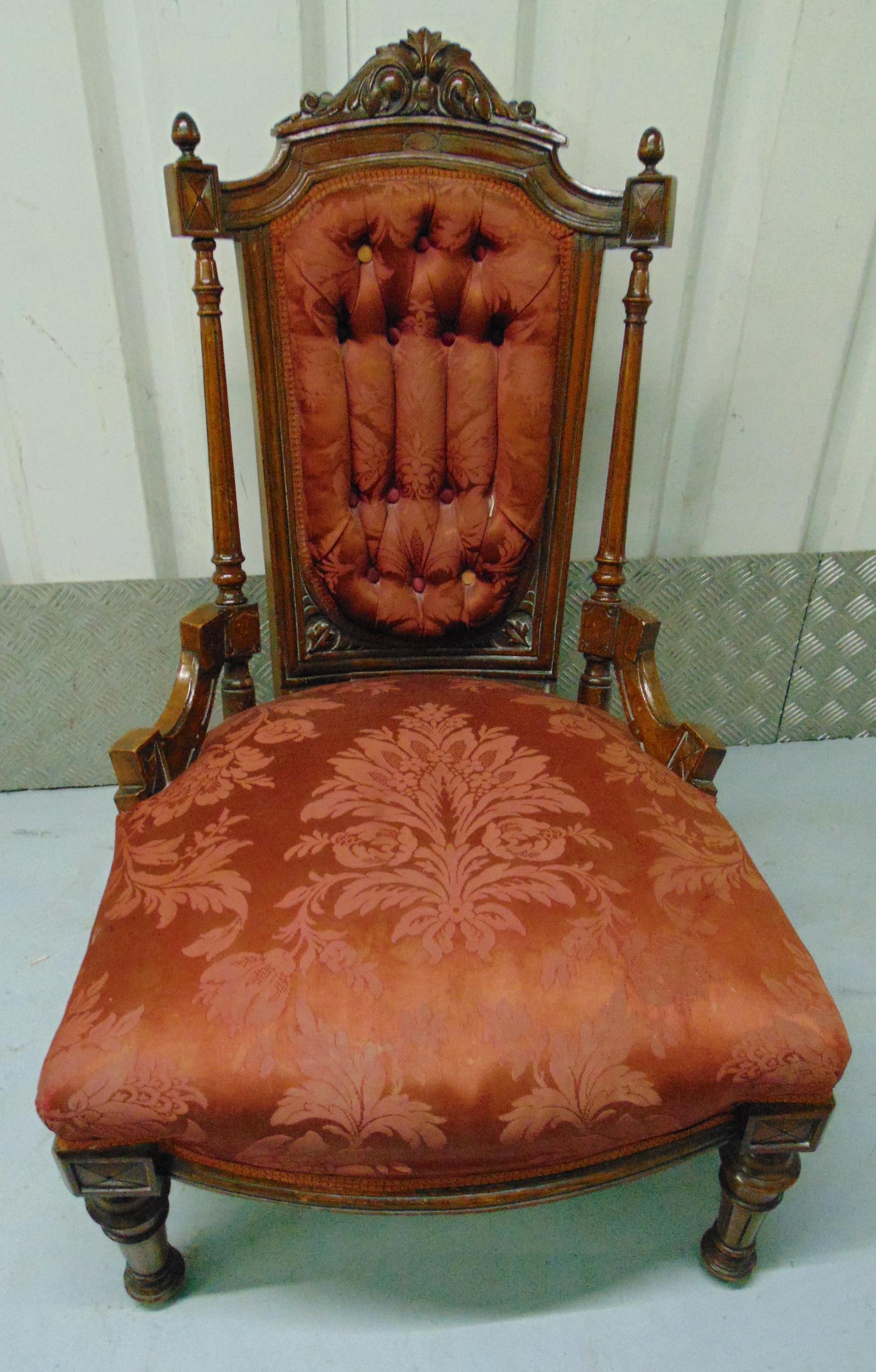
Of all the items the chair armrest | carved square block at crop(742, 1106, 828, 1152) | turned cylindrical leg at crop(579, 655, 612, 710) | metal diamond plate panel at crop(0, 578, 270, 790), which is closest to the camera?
carved square block at crop(742, 1106, 828, 1152)

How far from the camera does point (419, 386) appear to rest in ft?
3.52

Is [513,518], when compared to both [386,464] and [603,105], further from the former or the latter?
[603,105]

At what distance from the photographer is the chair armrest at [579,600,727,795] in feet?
3.25

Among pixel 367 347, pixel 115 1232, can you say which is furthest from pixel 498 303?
pixel 115 1232

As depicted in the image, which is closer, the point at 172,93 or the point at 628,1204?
the point at 628,1204

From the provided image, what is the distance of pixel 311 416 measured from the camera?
41.4 inches

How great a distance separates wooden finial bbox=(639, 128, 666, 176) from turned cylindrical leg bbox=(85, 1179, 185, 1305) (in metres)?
1.22

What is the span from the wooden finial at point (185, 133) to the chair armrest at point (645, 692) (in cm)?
73

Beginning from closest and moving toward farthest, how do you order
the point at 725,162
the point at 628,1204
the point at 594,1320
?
the point at 594,1320, the point at 628,1204, the point at 725,162

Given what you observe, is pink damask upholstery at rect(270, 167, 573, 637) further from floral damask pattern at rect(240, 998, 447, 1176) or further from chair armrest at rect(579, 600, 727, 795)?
floral damask pattern at rect(240, 998, 447, 1176)

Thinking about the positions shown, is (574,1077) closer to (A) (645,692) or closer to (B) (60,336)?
(A) (645,692)

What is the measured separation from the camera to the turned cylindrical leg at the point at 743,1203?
824 mm

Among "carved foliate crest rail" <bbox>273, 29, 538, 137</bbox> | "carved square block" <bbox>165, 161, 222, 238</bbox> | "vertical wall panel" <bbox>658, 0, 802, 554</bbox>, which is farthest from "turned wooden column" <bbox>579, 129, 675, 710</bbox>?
"carved square block" <bbox>165, 161, 222, 238</bbox>

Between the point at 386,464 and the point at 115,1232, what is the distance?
91cm
